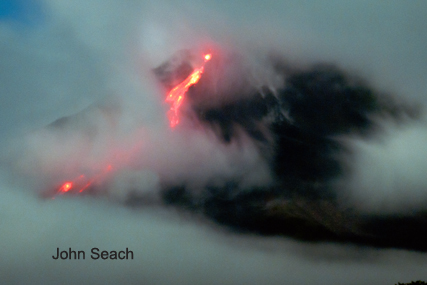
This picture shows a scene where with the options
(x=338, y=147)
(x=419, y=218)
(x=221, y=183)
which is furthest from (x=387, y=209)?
(x=221, y=183)

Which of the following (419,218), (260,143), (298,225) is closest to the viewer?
(298,225)

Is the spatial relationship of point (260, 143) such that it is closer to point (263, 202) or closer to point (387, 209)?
point (263, 202)

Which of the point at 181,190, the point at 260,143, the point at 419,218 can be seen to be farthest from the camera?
the point at 260,143

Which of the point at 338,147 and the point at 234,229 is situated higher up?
the point at 338,147

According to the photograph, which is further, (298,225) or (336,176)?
(336,176)

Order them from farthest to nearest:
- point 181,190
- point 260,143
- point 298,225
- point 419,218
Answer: point 260,143 < point 181,190 < point 419,218 < point 298,225

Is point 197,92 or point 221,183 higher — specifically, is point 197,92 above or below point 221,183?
above

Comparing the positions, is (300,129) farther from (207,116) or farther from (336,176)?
(207,116)

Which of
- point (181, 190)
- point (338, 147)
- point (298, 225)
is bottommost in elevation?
point (298, 225)

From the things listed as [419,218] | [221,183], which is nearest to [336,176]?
[419,218]
